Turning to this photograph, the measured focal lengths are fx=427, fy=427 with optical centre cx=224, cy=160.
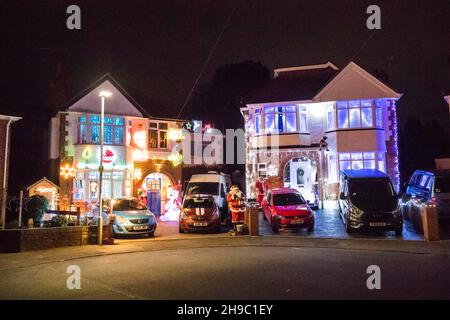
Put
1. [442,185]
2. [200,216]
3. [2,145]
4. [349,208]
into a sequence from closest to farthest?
1. [349,208]
2. [442,185]
3. [200,216]
4. [2,145]

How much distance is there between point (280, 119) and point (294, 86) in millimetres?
3154

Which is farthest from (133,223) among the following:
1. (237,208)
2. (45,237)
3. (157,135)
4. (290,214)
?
(157,135)

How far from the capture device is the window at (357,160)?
82.6ft

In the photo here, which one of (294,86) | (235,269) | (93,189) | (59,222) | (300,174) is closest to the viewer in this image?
(235,269)

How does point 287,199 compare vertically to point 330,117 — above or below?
below

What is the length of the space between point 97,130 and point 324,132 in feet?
45.5

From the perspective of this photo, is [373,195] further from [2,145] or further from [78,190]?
[2,145]

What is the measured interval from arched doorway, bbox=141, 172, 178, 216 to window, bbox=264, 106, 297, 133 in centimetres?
732

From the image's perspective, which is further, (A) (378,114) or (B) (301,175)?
(B) (301,175)

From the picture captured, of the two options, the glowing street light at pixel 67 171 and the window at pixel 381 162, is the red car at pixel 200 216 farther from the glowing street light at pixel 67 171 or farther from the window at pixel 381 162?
the window at pixel 381 162

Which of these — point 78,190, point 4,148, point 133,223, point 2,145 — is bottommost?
point 133,223

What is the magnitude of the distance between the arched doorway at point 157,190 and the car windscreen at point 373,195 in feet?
44.7

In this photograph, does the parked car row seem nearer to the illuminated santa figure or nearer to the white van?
the white van

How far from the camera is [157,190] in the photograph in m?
27.5
